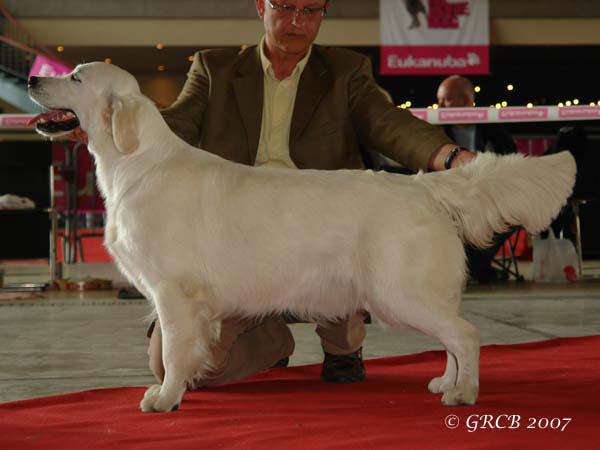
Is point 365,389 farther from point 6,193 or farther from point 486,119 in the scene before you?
point 6,193

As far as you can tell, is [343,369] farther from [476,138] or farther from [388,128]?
[476,138]

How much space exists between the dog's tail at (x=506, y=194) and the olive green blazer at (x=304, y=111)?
660 millimetres

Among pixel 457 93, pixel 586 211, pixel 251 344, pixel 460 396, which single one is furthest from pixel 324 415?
pixel 586 211

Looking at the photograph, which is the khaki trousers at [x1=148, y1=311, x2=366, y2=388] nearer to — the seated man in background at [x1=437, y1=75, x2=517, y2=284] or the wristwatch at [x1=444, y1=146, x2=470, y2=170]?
the wristwatch at [x1=444, y1=146, x2=470, y2=170]

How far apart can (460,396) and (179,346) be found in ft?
2.85

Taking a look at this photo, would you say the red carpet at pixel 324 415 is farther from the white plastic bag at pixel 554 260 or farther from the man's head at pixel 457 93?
the man's head at pixel 457 93

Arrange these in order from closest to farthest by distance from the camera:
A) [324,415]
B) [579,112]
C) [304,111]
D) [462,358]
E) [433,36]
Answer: [324,415] < [462,358] < [304,111] < [579,112] < [433,36]

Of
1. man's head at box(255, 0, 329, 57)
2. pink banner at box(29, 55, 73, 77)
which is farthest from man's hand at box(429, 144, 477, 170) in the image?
pink banner at box(29, 55, 73, 77)

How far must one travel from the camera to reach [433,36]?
49.5 feet

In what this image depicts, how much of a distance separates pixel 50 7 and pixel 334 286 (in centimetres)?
1732

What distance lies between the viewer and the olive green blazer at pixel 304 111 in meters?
3.43

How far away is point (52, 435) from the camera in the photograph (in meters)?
2.37

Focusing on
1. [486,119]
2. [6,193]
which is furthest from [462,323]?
[6,193]

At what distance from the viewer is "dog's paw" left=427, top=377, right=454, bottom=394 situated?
286 centimetres
